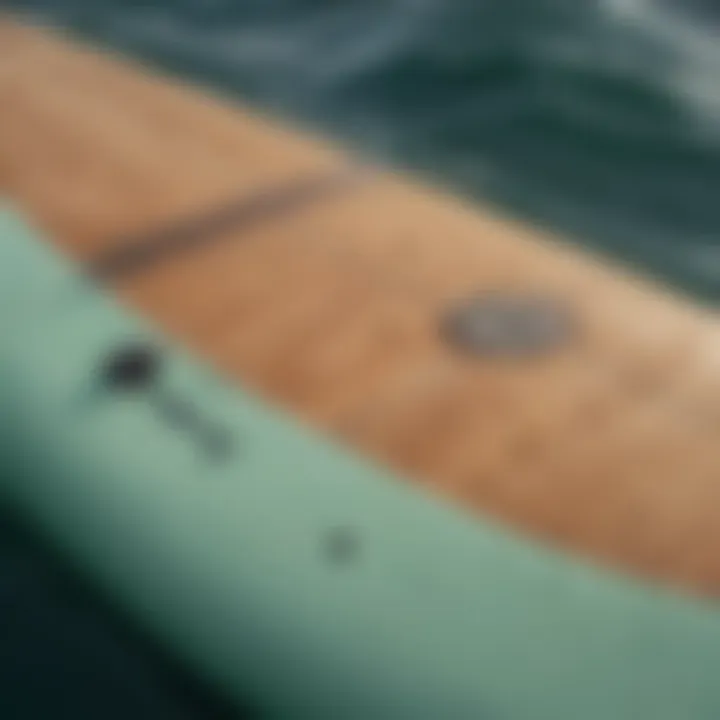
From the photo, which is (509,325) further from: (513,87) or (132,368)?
(513,87)

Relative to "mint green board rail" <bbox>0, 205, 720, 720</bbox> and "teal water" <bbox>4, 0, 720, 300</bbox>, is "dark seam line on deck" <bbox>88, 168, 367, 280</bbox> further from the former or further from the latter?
"teal water" <bbox>4, 0, 720, 300</bbox>

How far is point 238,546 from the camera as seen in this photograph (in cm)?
77

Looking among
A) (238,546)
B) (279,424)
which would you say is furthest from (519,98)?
(238,546)

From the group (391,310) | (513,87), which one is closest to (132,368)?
(391,310)

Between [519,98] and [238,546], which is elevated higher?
[519,98]

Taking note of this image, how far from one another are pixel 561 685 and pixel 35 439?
1.35 ft

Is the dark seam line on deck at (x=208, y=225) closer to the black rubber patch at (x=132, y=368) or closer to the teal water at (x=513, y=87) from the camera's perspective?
the black rubber patch at (x=132, y=368)

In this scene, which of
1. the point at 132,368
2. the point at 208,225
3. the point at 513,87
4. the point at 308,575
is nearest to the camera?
the point at 308,575

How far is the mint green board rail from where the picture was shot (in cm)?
68

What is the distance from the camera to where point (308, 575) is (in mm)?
753

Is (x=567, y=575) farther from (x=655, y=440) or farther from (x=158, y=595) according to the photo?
(x=158, y=595)

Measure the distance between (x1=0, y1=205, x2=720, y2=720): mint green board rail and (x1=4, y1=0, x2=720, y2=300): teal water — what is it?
64 cm

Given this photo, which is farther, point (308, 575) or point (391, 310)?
point (391, 310)

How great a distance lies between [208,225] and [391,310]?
197 mm
